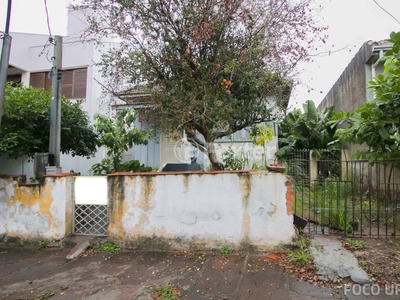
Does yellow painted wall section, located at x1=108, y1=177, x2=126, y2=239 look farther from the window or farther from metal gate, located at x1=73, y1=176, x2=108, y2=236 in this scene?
the window

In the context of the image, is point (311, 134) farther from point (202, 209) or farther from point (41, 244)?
point (41, 244)

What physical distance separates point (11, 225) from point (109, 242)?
2.18 metres

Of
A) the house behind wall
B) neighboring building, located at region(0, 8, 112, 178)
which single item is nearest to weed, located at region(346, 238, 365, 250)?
the house behind wall

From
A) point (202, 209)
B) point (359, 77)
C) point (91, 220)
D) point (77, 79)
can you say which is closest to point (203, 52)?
point (202, 209)

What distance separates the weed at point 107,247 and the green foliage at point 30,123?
9.29ft

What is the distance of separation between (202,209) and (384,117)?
3840 millimetres

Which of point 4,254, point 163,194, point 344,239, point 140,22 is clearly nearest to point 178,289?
point 163,194

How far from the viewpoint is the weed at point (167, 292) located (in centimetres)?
316

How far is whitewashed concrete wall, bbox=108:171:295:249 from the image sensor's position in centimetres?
427

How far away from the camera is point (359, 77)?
940 centimetres

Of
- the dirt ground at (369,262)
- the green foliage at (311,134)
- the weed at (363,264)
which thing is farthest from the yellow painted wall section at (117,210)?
the green foliage at (311,134)

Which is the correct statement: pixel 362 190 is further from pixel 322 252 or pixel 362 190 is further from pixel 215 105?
pixel 215 105

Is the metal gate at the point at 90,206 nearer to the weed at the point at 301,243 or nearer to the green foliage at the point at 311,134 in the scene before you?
the weed at the point at 301,243

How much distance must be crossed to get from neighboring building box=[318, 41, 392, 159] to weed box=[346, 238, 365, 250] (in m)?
4.90
